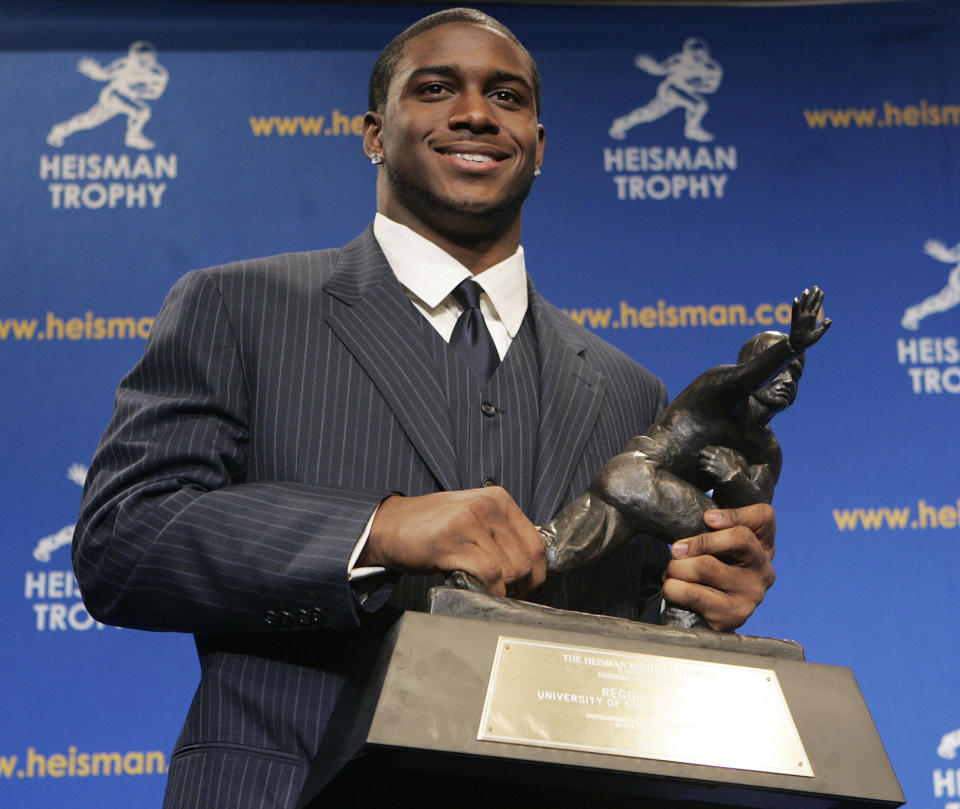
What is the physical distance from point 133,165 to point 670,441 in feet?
6.36

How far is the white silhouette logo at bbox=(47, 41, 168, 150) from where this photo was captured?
2.93m

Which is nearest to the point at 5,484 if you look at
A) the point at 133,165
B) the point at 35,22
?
the point at 133,165

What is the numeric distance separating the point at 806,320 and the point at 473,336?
0.45m

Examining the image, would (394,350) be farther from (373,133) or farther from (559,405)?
(373,133)

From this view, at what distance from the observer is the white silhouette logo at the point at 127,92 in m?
2.93

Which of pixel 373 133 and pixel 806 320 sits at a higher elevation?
pixel 373 133

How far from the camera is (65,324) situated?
9.20 feet

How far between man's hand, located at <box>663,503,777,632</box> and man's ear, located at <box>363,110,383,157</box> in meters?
0.75

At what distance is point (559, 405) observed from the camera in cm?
154

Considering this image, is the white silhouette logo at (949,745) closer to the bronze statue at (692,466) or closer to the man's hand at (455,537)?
the bronze statue at (692,466)

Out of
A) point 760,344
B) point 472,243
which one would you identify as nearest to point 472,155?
point 472,243

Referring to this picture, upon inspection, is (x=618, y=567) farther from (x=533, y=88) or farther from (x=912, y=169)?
(x=912, y=169)

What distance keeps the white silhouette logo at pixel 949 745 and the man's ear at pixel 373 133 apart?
5.81 feet

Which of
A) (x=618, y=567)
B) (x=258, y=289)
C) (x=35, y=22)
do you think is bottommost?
(x=618, y=567)
